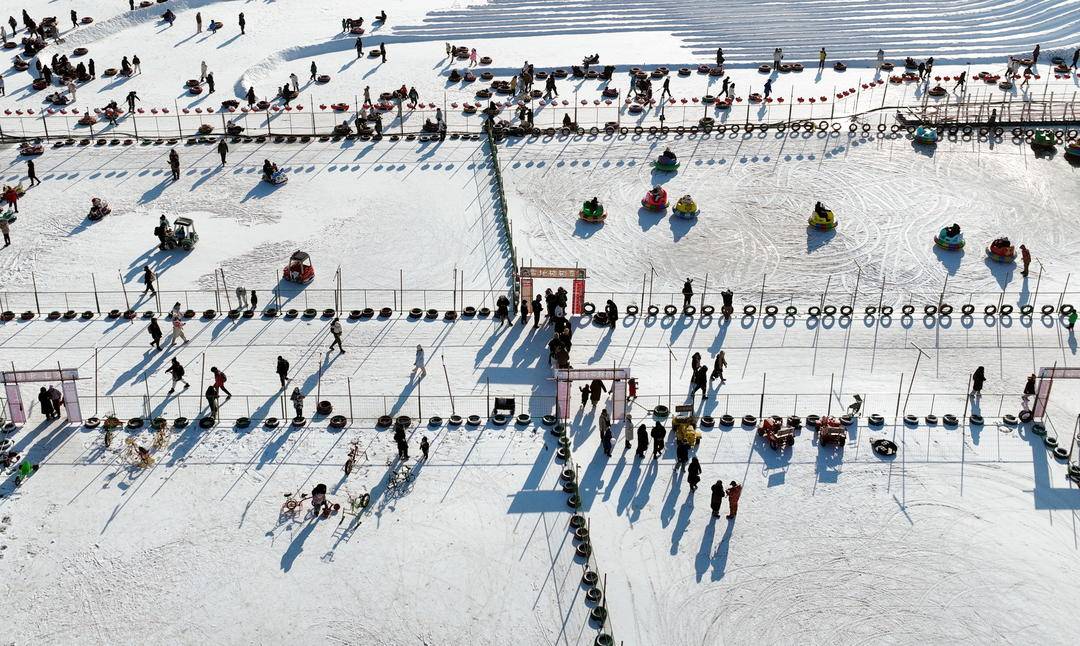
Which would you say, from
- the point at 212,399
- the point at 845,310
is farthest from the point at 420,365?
the point at 845,310

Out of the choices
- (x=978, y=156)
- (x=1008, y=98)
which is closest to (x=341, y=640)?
(x=978, y=156)

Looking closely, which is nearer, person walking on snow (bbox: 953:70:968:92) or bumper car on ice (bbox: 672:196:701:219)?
bumper car on ice (bbox: 672:196:701:219)

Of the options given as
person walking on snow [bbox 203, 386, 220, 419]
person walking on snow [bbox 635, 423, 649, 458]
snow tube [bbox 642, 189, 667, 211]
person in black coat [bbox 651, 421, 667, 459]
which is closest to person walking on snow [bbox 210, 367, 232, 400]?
person walking on snow [bbox 203, 386, 220, 419]

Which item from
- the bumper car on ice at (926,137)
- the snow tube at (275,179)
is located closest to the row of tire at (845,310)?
the bumper car on ice at (926,137)

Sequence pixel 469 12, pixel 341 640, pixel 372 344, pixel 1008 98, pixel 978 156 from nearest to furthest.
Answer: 1. pixel 341 640
2. pixel 372 344
3. pixel 978 156
4. pixel 1008 98
5. pixel 469 12

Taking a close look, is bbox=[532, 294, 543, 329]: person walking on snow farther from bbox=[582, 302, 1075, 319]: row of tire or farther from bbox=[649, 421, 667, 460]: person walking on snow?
bbox=[649, 421, 667, 460]: person walking on snow

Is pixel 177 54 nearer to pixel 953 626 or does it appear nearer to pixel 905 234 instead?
pixel 905 234

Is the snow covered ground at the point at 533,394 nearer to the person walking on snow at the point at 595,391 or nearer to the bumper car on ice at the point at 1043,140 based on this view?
the bumper car on ice at the point at 1043,140
